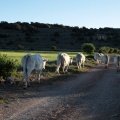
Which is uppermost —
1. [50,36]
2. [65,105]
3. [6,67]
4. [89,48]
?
[50,36]

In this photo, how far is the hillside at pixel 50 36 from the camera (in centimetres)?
11181

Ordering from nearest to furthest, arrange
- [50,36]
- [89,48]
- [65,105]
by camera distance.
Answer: [65,105], [89,48], [50,36]

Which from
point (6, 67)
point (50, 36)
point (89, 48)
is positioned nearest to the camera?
point (6, 67)

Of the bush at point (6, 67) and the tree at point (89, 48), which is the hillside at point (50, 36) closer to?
the tree at point (89, 48)

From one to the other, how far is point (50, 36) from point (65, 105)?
111 metres

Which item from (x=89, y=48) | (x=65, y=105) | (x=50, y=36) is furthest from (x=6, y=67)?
(x=50, y=36)

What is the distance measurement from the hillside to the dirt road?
284 feet

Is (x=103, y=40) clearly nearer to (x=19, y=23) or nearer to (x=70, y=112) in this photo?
(x=19, y=23)

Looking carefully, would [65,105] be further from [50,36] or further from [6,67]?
[50,36]

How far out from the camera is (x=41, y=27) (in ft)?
458

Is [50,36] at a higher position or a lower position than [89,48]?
higher

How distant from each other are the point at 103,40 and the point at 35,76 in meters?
103

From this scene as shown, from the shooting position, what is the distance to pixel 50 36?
124 meters

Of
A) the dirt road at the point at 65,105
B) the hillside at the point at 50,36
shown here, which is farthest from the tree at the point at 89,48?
the dirt road at the point at 65,105
